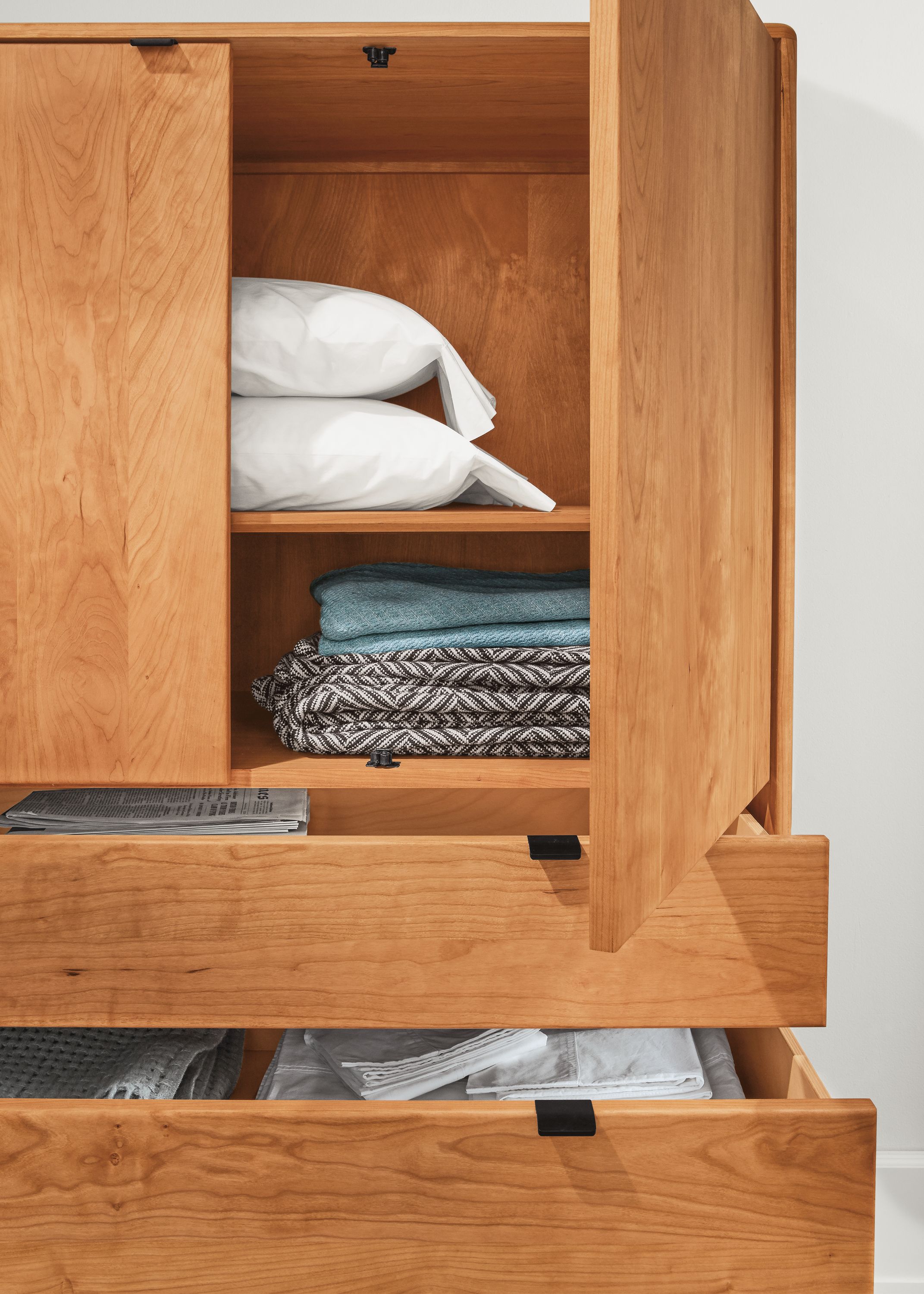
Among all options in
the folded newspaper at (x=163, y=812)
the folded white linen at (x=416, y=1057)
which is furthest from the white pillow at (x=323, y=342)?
the folded white linen at (x=416, y=1057)

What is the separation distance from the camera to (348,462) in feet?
3.24

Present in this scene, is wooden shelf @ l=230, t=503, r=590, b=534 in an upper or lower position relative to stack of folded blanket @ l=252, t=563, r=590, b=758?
upper

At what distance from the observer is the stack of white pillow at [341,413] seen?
0.99m

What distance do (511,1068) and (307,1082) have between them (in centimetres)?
23

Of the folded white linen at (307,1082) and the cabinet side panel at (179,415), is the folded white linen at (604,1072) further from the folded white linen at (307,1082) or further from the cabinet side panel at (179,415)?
the cabinet side panel at (179,415)

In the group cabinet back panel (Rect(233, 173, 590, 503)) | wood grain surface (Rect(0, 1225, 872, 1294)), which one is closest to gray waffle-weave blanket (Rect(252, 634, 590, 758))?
cabinet back panel (Rect(233, 173, 590, 503))

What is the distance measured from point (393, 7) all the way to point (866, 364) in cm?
82

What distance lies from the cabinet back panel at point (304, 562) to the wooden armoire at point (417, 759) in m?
0.32

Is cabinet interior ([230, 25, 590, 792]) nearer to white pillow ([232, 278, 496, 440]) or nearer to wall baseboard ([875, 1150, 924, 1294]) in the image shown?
white pillow ([232, 278, 496, 440])

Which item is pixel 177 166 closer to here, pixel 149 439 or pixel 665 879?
pixel 149 439

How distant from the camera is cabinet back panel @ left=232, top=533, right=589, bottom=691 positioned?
1.32 m

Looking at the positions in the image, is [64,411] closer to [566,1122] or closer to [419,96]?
[419,96]

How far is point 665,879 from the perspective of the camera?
692mm

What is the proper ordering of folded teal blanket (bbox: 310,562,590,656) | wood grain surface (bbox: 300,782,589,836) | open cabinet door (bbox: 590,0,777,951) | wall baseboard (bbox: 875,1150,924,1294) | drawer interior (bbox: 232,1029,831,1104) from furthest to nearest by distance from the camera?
wall baseboard (bbox: 875,1150,924,1294), wood grain surface (bbox: 300,782,589,836), folded teal blanket (bbox: 310,562,590,656), drawer interior (bbox: 232,1029,831,1104), open cabinet door (bbox: 590,0,777,951)
